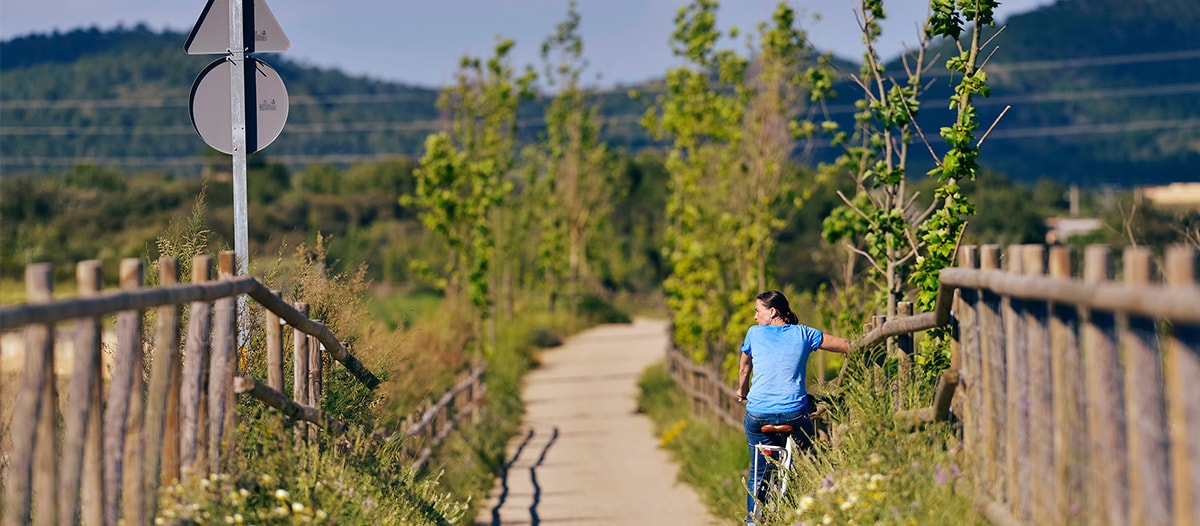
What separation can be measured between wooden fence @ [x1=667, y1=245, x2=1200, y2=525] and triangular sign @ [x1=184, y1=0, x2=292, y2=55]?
165 inches

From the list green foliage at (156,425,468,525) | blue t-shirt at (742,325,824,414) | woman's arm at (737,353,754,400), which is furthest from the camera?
woman's arm at (737,353,754,400)

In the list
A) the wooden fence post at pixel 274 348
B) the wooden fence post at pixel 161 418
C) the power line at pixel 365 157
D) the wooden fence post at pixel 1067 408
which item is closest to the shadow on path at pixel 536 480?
Result: the wooden fence post at pixel 274 348

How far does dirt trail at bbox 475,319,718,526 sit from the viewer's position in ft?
36.5

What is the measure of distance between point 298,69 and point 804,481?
607 ft

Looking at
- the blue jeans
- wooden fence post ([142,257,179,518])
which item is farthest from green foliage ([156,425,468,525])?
the blue jeans

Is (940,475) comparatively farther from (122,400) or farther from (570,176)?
(570,176)

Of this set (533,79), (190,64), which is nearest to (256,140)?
(533,79)

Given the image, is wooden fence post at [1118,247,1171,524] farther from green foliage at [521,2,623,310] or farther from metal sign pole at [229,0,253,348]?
green foliage at [521,2,623,310]

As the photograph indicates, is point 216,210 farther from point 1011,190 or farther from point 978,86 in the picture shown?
point 978,86

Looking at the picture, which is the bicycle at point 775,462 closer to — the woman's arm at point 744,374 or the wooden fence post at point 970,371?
the woman's arm at point 744,374

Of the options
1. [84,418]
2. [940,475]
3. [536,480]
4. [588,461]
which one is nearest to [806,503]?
[940,475]

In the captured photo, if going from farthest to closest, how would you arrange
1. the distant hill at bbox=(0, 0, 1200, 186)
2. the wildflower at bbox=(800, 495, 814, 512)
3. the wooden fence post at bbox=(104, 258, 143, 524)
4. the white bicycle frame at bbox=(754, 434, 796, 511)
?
1. the distant hill at bbox=(0, 0, 1200, 186)
2. the white bicycle frame at bbox=(754, 434, 796, 511)
3. the wildflower at bbox=(800, 495, 814, 512)
4. the wooden fence post at bbox=(104, 258, 143, 524)

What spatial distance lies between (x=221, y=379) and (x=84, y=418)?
1259 millimetres

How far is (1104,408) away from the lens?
416 centimetres
